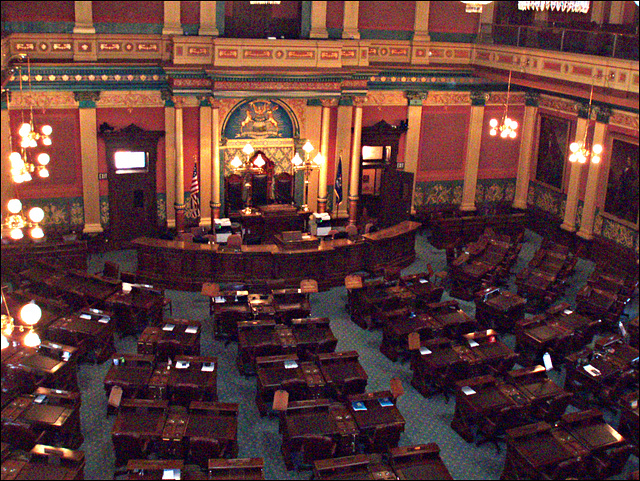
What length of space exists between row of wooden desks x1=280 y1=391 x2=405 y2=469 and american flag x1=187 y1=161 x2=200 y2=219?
863cm

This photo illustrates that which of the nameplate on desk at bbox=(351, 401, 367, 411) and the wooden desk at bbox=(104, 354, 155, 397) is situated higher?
the wooden desk at bbox=(104, 354, 155, 397)

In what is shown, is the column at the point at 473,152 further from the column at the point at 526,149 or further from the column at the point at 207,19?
the column at the point at 207,19

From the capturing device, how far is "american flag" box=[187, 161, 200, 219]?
712 inches

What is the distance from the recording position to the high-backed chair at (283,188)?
19.3 metres

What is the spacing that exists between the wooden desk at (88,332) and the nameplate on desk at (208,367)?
212 centimetres

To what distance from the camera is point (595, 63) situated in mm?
15258

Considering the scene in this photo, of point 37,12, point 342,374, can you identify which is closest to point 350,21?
point 37,12

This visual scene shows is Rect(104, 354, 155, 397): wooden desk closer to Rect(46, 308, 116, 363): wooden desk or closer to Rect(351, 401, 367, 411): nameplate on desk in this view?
Rect(46, 308, 116, 363): wooden desk

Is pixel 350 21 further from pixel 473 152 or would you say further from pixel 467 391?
pixel 467 391

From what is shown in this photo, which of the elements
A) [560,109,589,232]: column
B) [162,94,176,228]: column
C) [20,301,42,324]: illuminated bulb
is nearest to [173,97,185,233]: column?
[162,94,176,228]: column

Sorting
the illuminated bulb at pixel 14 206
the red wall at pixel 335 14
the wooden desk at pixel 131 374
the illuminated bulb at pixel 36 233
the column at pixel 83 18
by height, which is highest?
the red wall at pixel 335 14

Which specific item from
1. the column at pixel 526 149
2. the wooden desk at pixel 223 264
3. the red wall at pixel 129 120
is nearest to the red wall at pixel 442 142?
the column at pixel 526 149

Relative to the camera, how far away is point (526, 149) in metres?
21.2

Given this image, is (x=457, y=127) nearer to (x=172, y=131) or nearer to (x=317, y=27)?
(x=317, y=27)
